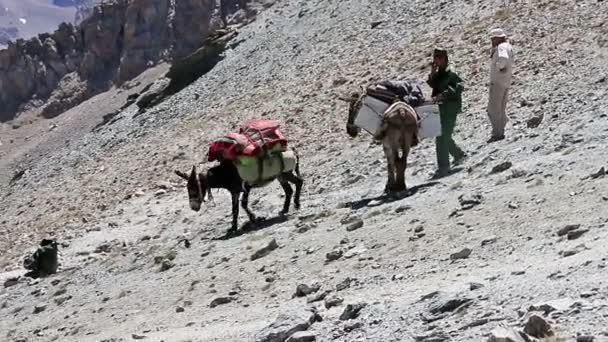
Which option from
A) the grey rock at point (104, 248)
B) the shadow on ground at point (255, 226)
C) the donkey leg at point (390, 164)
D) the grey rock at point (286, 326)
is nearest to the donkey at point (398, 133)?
the donkey leg at point (390, 164)

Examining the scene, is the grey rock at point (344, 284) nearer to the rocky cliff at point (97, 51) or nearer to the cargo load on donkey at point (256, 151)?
the cargo load on donkey at point (256, 151)

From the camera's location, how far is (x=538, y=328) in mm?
5000

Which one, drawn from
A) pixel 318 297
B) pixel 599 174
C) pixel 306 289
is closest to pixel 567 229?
pixel 599 174

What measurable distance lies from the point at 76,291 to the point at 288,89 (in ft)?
50.4

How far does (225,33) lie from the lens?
44.9 meters

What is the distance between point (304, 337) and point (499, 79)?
24.4ft

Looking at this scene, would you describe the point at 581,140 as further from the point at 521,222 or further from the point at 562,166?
the point at 521,222

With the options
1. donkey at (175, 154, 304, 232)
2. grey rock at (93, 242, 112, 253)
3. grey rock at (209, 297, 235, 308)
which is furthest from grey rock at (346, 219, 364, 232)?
grey rock at (93, 242, 112, 253)

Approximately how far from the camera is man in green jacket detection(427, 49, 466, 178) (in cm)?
1201

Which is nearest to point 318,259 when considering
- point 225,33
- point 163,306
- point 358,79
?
point 163,306

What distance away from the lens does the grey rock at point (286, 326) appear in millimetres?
6523

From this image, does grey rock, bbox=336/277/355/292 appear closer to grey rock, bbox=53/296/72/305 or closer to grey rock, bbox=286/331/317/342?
grey rock, bbox=286/331/317/342

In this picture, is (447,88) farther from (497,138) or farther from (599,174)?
(599,174)

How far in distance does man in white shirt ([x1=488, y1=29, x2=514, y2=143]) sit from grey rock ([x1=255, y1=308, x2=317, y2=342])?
22.3ft
